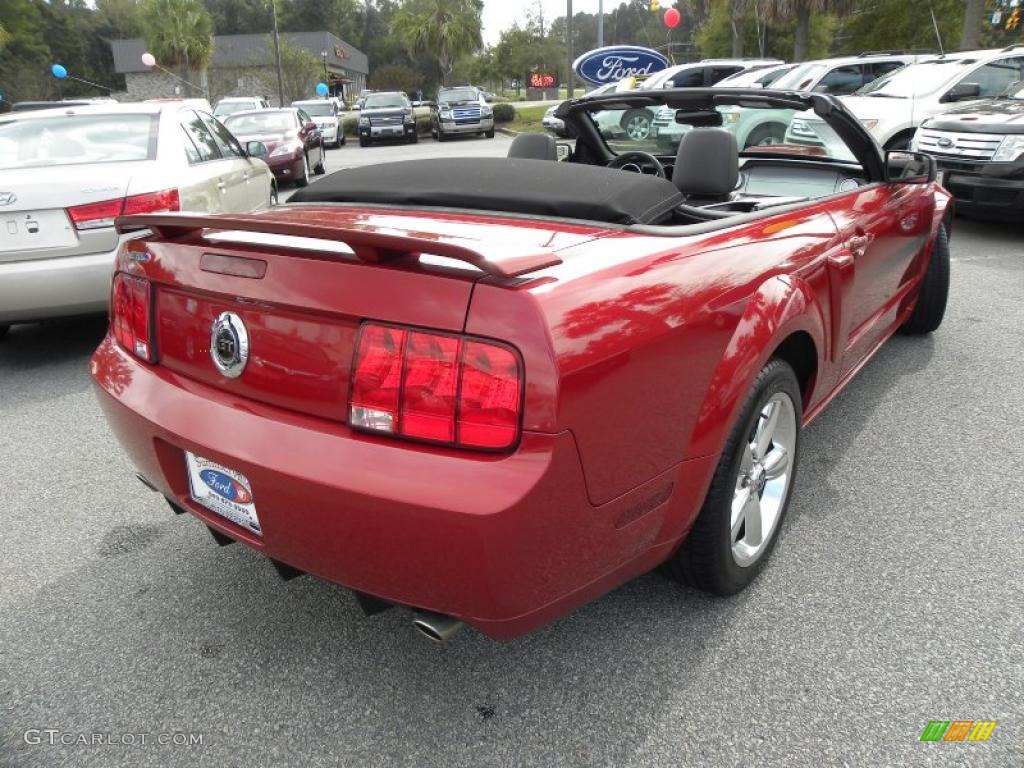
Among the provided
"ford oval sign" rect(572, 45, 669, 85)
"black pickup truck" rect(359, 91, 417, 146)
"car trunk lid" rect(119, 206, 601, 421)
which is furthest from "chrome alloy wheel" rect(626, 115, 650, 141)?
"black pickup truck" rect(359, 91, 417, 146)

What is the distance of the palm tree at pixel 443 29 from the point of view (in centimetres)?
5394

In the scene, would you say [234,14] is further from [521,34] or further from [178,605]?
[178,605]

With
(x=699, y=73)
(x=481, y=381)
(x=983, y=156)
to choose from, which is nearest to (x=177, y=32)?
(x=699, y=73)

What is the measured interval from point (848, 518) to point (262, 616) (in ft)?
6.55

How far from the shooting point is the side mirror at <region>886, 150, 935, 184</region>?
328cm

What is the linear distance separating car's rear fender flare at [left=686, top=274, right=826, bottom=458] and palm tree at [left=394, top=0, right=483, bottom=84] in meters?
→ 56.8

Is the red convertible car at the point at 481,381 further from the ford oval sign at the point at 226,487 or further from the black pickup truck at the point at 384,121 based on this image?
the black pickup truck at the point at 384,121

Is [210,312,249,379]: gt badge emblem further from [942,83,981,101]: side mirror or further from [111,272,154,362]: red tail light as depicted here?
[942,83,981,101]: side mirror

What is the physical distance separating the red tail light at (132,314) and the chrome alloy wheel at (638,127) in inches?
108

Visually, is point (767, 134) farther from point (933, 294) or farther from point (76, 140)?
point (76, 140)

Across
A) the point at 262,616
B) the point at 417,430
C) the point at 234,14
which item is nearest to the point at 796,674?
the point at 417,430

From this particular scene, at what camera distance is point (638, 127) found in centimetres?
419

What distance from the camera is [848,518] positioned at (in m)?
2.74

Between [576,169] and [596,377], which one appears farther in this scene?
[576,169]
